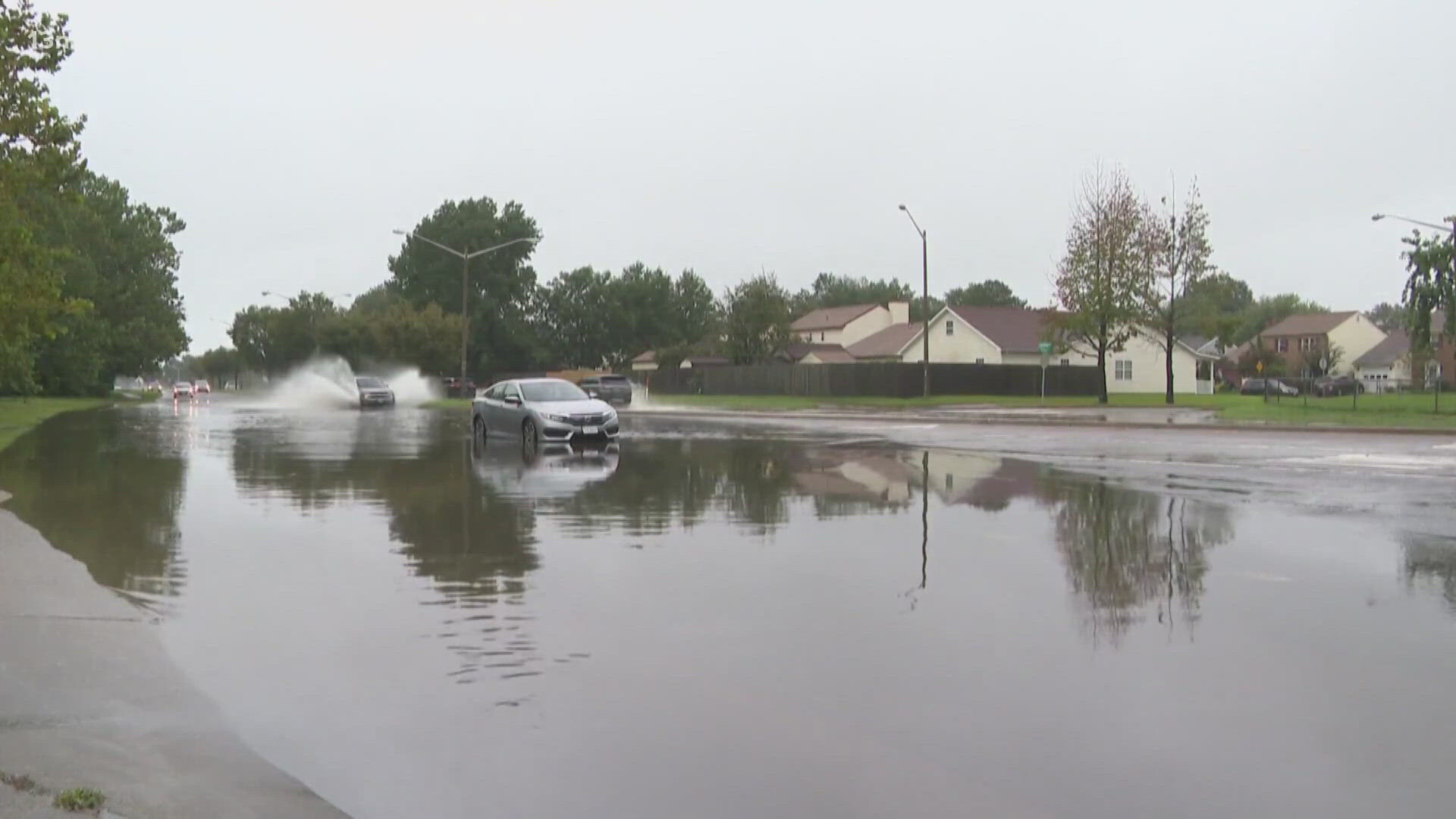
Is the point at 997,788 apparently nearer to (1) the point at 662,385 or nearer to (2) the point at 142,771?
(2) the point at 142,771

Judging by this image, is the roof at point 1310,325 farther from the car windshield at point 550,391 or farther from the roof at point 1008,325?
the car windshield at point 550,391

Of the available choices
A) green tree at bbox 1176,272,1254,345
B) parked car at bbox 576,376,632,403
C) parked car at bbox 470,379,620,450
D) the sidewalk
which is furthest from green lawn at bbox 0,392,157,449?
green tree at bbox 1176,272,1254,345

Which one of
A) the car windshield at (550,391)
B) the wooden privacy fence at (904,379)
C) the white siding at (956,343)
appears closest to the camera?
the car windshield at (550,391)

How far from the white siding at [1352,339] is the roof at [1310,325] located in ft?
1.65

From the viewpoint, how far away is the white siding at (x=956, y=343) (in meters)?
74.6

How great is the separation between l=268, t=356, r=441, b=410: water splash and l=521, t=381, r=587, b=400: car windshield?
41.4 m

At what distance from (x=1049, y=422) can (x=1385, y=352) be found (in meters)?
84.2

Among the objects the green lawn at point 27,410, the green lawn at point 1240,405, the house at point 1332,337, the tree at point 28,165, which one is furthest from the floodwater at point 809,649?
the house at point 1332,337

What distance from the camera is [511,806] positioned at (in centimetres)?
497

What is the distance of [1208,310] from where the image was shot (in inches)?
2106

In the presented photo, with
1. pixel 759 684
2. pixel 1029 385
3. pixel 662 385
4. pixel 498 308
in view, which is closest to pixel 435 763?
pixel 759 684

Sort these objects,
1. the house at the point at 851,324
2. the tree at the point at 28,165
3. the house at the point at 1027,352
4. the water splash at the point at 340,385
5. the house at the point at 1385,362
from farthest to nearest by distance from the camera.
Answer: the house at the point at 1385,362
the house at the point at 851,324
the water splash at the point at 340,385
the house at the point at 1027,352
the tree at the point at 28,165

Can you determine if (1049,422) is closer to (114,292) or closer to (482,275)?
(114,292)

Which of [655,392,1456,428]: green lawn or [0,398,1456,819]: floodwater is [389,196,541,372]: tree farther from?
[0,398,1456,819]: floodwater
